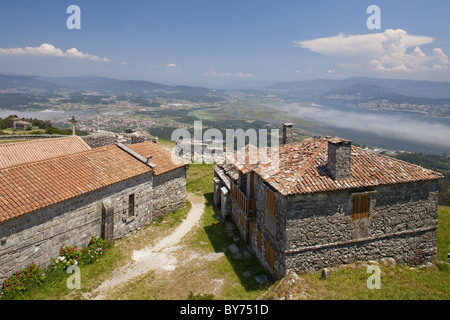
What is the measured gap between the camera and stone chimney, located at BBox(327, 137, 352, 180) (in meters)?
11.8

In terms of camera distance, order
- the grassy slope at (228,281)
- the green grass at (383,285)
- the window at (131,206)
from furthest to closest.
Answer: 1. the window at (131,206)
2. the grassy slope at (228,281)
3. the green grass at (383,285)

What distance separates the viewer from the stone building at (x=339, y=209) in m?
11.8

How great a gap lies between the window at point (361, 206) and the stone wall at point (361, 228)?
218 millimetres

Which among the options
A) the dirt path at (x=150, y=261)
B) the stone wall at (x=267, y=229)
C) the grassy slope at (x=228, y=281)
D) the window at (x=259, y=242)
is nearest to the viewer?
the grassy slope at (x=228, y=281)

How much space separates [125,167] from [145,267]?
619 cm

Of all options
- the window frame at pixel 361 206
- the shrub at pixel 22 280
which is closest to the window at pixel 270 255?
the window frame at pixel 361 206

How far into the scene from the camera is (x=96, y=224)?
48.4ft

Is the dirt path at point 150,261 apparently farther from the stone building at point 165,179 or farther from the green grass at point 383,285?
the green grass at point 383,285

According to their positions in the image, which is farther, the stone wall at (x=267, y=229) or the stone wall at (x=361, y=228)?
the stone wall at (x=267, y=229)

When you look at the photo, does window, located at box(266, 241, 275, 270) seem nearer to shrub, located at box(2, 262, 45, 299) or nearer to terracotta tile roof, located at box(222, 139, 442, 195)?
terracotta tile roof, located at box(222, 139, 442, 195)

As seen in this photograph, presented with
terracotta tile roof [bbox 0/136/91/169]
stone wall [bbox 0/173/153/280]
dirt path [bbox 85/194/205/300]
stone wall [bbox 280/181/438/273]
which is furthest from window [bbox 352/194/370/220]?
terracotta tile roof [bbox 0/136/91/169]

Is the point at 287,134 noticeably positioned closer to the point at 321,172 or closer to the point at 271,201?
the point at 321,172

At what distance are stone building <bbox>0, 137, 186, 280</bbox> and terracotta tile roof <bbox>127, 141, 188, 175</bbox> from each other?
29cm
